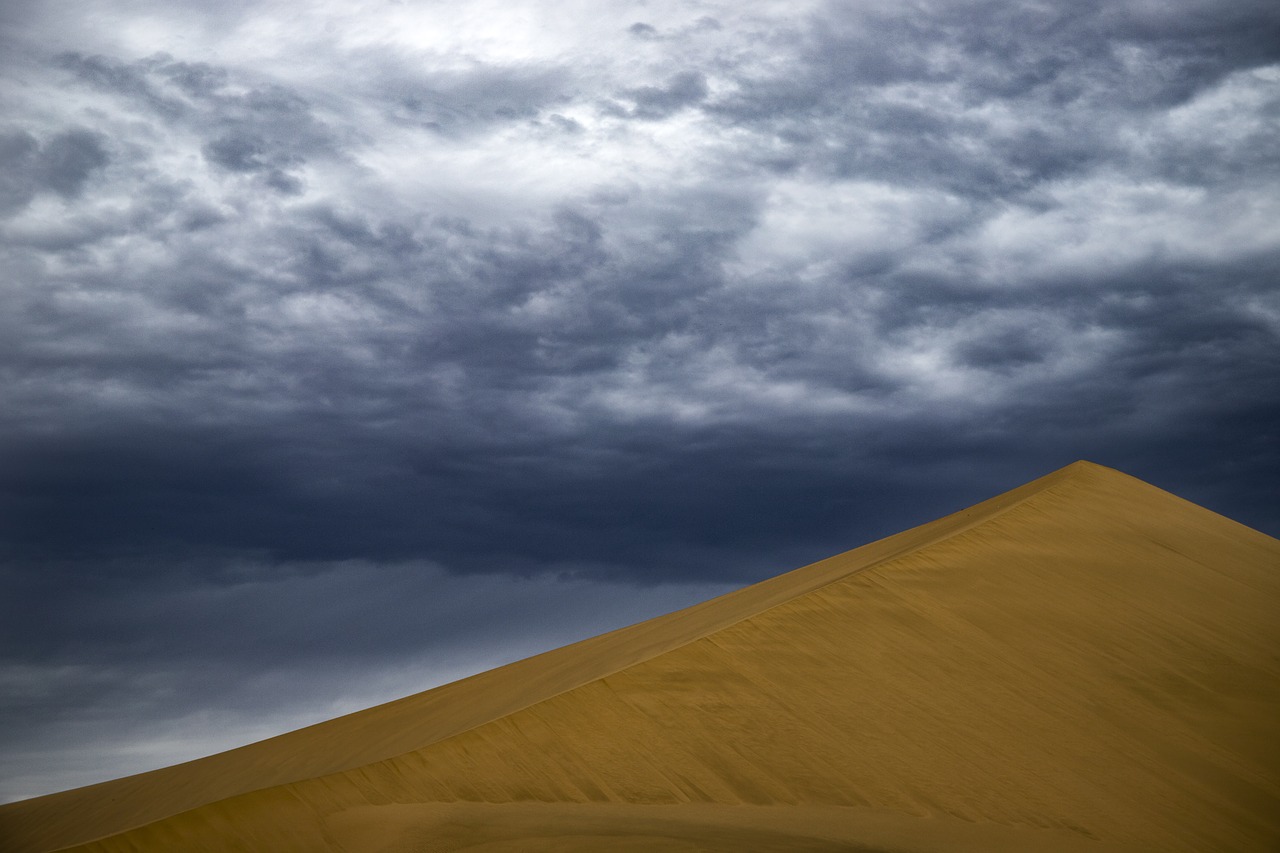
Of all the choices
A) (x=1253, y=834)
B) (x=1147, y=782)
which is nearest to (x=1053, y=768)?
(x=1147, y=782)

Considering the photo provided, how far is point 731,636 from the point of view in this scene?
12578mm

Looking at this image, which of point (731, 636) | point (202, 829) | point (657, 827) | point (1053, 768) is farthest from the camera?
point (731, 636)

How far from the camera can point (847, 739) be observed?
10836mm

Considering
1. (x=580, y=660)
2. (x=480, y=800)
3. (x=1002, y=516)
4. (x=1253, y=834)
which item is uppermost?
(x=1002, y=516)

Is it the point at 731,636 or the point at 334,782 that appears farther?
the point at 731,636

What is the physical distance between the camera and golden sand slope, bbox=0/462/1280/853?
9.61m

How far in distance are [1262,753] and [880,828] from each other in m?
4.88

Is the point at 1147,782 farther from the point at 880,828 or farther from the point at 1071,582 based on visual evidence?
the point at 1071,582

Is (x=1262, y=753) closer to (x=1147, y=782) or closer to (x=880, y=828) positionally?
(x=1147, y=782)

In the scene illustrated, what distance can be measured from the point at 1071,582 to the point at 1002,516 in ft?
7.07

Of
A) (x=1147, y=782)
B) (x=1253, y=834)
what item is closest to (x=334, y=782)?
(x=1147, y=782)

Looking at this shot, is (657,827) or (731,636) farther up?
(731,636)

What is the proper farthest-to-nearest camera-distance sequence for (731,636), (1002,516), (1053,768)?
1. (1002,516)
2. (731,636)
3. (1053,768)

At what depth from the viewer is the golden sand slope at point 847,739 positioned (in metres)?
9.61
